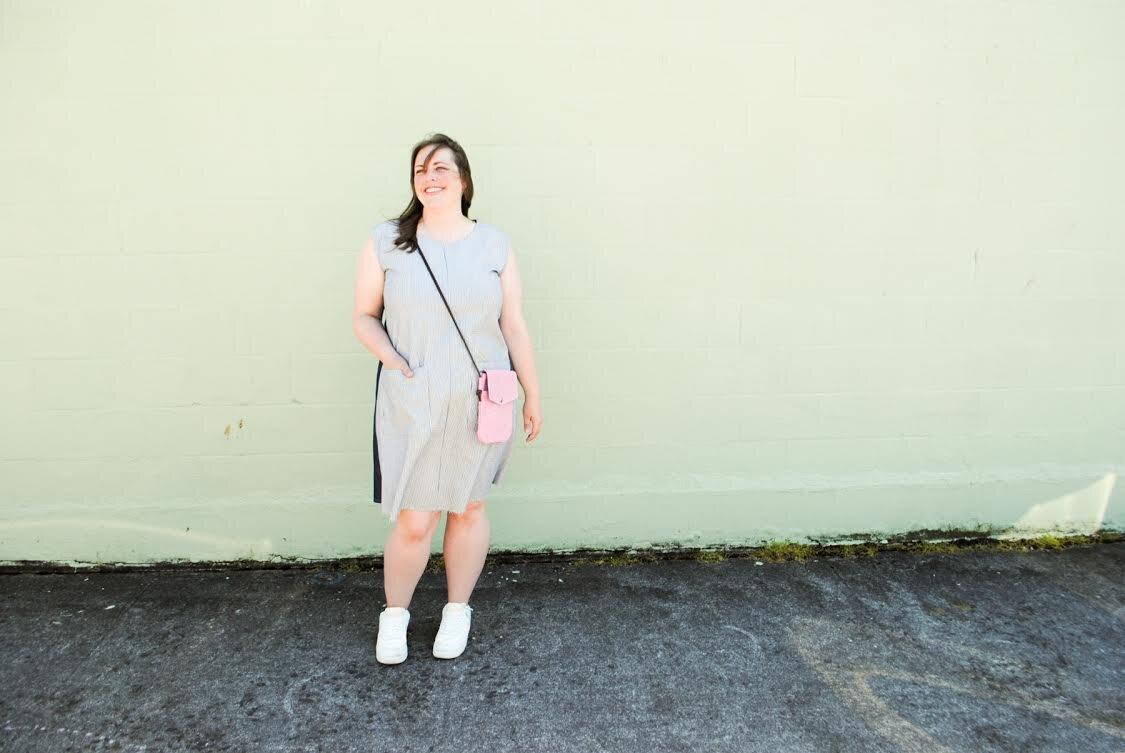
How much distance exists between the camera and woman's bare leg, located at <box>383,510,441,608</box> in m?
2.95

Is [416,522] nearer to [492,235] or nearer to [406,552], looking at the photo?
[406,552]

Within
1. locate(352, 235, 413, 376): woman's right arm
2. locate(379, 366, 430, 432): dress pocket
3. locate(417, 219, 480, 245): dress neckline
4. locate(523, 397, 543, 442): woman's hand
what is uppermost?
locate(417, 219, 480, 245): dress neckline

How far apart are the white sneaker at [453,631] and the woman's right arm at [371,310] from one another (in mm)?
904

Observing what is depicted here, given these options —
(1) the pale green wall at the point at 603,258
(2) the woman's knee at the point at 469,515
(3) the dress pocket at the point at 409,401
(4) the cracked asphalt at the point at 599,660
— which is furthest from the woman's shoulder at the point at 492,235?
(4) the cracked asphalt at the point at 599,660

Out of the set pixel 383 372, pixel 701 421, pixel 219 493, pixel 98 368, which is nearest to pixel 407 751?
pixel 383 372

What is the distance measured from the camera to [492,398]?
2.79 metres

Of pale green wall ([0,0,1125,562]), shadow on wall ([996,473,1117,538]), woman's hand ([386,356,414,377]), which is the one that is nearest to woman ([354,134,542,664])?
woman's hand ([386,356,414,377])

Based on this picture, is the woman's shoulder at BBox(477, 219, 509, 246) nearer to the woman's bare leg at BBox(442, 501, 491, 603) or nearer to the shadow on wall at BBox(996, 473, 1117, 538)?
the woman's bare leg at BBox(442, 501, 491, 603)

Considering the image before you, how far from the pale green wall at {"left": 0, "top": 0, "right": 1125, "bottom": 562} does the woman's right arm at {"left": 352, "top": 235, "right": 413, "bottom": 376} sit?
0.74m

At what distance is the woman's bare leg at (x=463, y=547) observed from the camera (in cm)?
307

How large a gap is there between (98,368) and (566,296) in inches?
78.8

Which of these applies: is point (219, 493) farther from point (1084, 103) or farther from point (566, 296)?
point (1084, 103)

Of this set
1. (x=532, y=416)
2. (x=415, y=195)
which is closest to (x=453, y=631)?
(x=532, y=416)

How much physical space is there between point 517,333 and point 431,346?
1.05 feet
